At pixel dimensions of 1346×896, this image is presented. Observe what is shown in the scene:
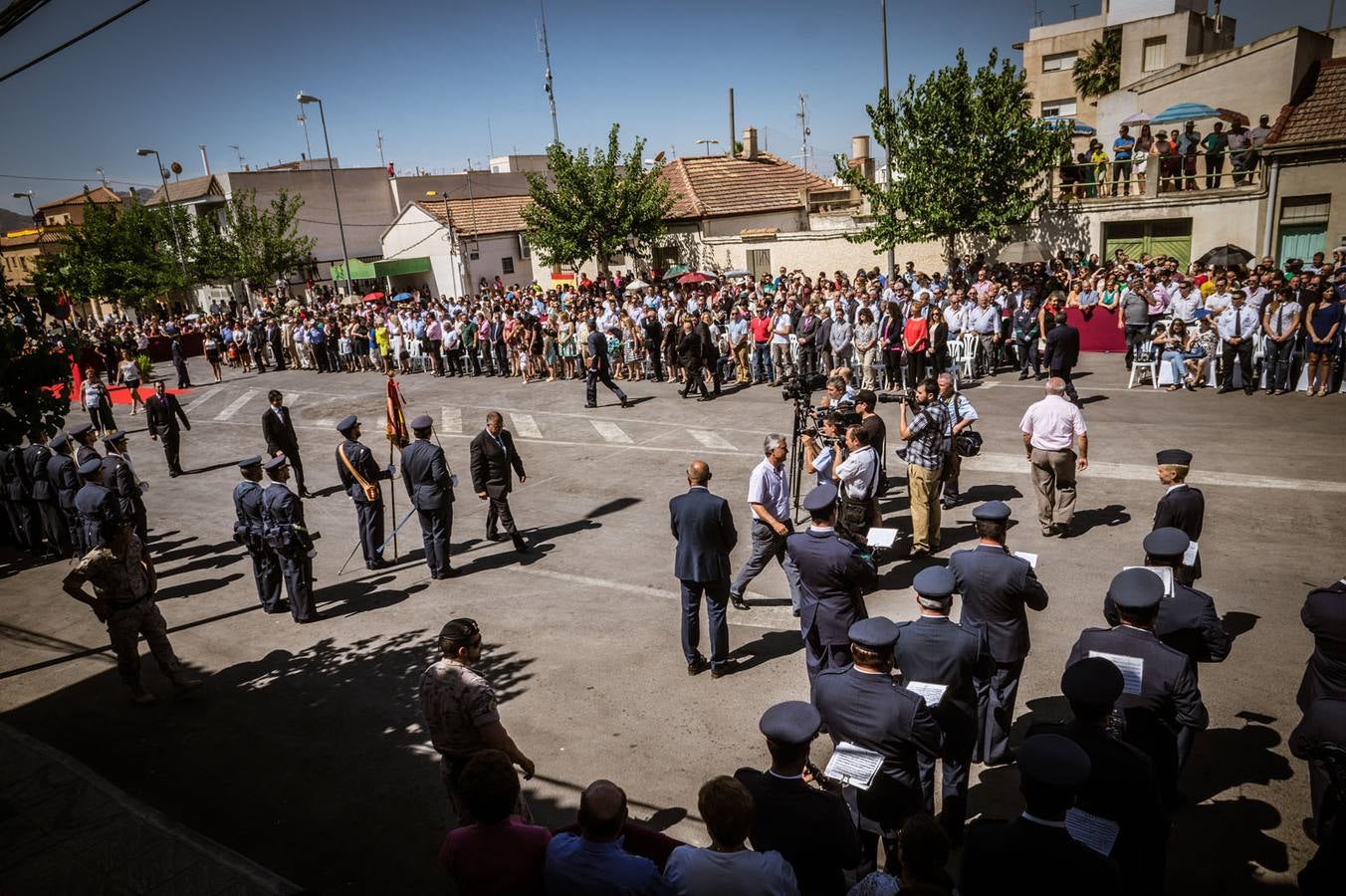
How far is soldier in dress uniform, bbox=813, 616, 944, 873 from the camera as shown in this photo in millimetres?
4137

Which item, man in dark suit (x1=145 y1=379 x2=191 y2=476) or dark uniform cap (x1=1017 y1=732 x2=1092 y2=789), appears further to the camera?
man in dark suit (x1=145 y1=379 x2=191 y2=476)

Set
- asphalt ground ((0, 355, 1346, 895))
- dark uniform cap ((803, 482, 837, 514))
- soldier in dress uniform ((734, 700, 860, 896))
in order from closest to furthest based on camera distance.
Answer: soldier in dress uniform ((734, 700, 860, 896)) → asphalt ground ((0, 355, 1346, 895)) → dark uniform cap ((803, 482, 837, 514))

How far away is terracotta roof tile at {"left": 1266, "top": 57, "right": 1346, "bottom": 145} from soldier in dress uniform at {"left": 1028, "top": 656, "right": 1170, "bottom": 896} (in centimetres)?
2214

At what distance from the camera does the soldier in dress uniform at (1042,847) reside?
9.78 ft

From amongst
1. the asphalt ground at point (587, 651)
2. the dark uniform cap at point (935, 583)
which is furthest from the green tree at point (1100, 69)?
the dark uniform cap at point (935, 583)

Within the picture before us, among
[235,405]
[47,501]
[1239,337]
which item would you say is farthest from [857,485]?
[235,405]

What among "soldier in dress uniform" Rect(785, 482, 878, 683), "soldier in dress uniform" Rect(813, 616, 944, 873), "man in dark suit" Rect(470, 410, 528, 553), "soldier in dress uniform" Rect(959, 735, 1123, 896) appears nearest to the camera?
"soldier in dress uniform" Rect(959, 735, 1123, 896)

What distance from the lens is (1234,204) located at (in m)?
21.4

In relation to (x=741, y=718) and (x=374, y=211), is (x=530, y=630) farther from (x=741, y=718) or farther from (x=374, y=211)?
(x=374, y=211)

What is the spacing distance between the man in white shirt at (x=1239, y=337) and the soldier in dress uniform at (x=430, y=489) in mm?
13236

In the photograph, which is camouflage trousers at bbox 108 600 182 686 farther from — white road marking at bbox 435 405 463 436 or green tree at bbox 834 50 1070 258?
green tree at bbox 834 50 1070 258

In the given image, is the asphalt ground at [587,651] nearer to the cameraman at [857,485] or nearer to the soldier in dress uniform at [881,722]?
the cameraman at [857,485]

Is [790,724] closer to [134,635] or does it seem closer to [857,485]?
[857,485]

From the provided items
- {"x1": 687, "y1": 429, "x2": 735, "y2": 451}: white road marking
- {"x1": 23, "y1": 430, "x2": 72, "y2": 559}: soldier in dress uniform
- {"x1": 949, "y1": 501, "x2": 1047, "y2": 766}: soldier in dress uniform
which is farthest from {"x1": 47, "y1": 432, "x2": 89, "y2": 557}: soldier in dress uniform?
{"x1": 949, "y1": 501, "x2": 1047, "y2": 766}: soldier in dress uniform
